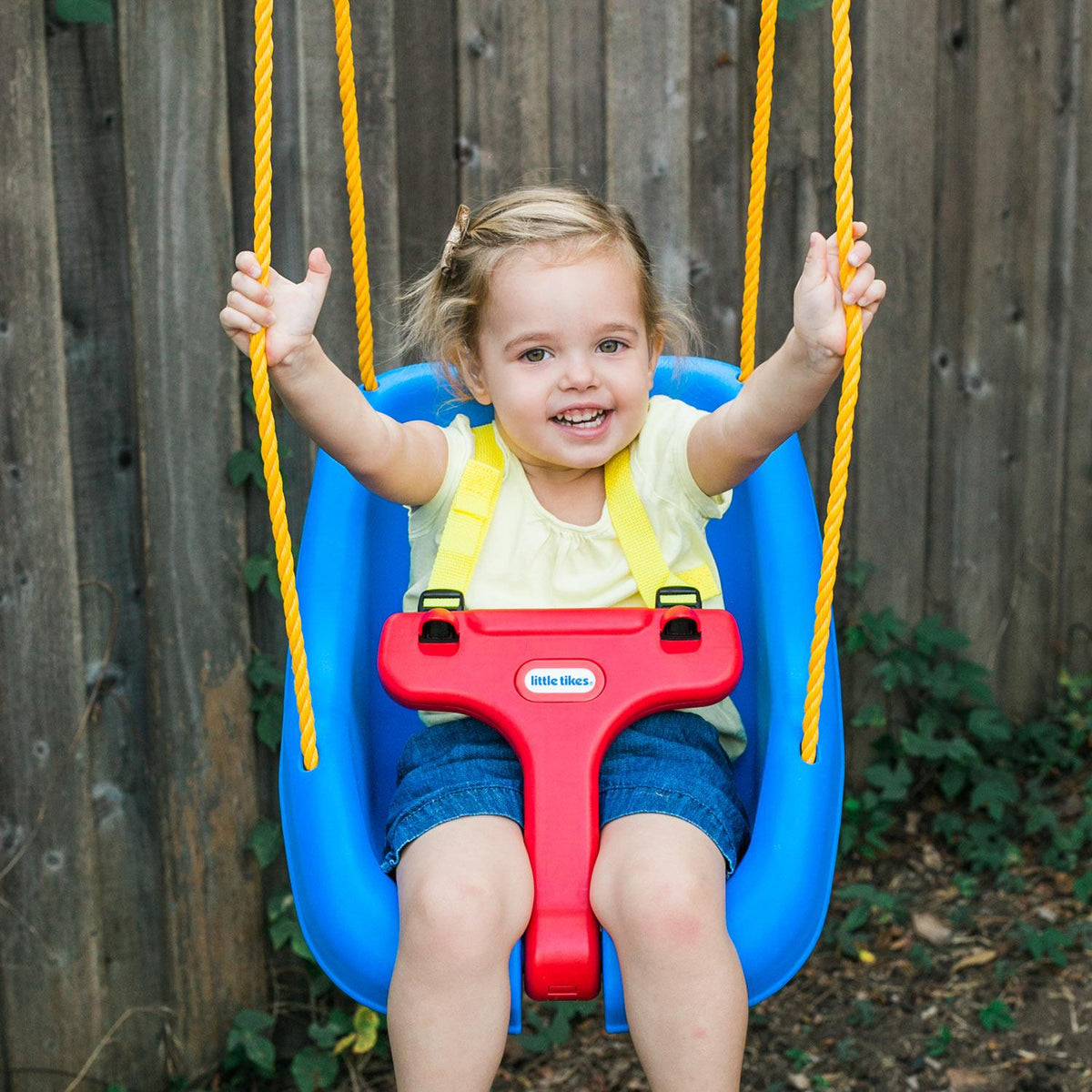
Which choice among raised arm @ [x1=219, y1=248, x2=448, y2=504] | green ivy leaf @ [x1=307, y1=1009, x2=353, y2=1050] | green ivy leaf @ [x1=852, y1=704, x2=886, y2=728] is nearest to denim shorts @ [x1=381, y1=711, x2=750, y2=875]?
raised arm @ [x1=219, y1=248, x2=448, y2=504]

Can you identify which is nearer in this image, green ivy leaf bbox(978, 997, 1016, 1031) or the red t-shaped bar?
the red t-shaped bar

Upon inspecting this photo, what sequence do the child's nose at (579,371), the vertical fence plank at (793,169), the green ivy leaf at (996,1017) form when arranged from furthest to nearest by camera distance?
1. the vertical fence plank at (793,169)
2. the green ivy leaf at (996,1017)
3. the child's nose at (579,371)

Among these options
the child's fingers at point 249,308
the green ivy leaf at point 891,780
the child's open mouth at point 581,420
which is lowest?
the green ivy leaf at point 891,780

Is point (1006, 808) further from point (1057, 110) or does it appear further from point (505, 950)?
point (505, 950)

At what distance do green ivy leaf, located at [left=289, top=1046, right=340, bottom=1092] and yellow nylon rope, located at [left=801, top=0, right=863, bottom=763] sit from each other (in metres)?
1.34

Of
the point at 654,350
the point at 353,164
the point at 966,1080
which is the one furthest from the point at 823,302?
the point at 966,1080

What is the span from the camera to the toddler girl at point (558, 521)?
1.42m

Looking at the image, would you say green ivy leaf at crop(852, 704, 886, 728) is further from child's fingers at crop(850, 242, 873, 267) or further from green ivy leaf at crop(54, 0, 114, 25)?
green ivy leaf at crop(54, 0, 114, 25)

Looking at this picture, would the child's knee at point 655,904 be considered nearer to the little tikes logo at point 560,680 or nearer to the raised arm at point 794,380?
the little tikes logo at point 560,680

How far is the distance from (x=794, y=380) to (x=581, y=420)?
304 mm

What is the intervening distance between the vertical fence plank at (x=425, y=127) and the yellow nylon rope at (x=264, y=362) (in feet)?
3.50

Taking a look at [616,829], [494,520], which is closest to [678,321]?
[494,520]

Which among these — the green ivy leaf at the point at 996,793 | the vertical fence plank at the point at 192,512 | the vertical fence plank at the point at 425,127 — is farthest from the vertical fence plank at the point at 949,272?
the vertical fence plank at the point at 192,512

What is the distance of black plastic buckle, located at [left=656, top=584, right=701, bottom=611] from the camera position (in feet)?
5.75
